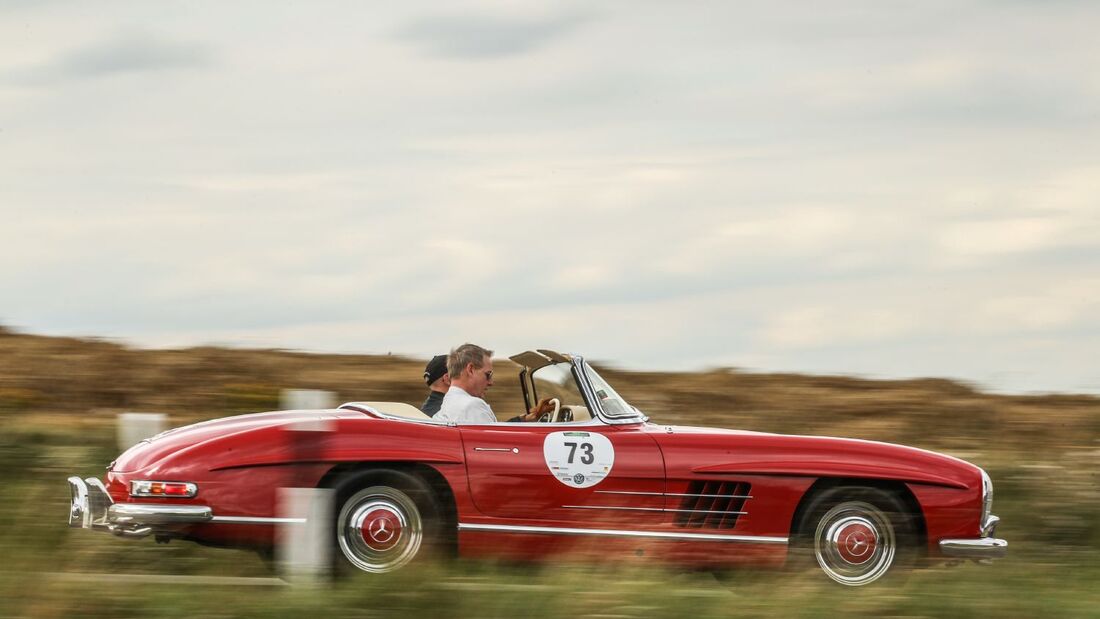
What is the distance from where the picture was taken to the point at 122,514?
584 cm

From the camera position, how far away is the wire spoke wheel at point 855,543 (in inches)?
247

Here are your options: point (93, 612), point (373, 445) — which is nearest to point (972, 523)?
point (373, 445)

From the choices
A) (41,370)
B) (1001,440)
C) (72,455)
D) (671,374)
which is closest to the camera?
(72,455)

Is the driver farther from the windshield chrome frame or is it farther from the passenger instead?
the passenger

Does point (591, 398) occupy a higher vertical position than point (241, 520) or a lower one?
higher

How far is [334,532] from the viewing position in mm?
5871

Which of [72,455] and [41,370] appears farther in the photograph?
[41,370]

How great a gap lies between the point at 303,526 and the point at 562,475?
4.36ft

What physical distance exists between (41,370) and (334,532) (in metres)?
7.51

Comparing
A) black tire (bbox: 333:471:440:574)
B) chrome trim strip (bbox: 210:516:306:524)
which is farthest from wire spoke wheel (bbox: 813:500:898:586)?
chrome trim strip (bbox: 210:516:306:524)

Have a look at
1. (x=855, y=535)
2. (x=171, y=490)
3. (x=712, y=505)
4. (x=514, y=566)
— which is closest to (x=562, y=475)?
(x=514, y=566)

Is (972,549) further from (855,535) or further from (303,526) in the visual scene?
(303,526)

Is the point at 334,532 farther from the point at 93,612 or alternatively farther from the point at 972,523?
the point at 972,523

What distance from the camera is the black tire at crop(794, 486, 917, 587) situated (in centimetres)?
627
